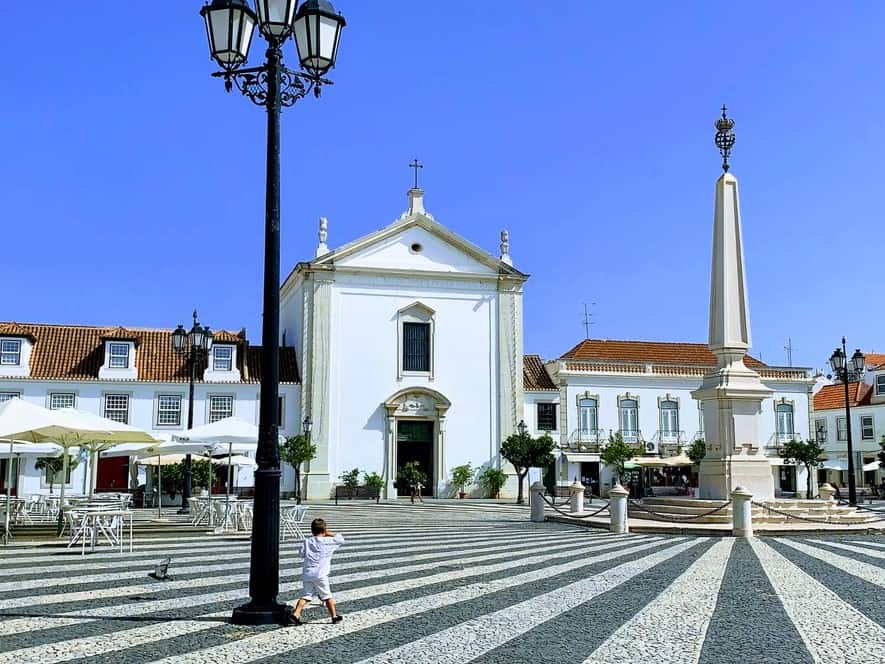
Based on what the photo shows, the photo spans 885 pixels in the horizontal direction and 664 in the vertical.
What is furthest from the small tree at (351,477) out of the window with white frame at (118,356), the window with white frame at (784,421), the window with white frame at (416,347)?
the window with white frame at (784,421)

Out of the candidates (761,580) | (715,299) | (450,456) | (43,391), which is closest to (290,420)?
(450,456)

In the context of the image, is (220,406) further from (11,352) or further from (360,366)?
(11,352)

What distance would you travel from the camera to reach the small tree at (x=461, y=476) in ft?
135

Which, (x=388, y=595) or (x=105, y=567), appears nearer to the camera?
(x=388, y=595)

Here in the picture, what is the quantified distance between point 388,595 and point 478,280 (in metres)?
34.7

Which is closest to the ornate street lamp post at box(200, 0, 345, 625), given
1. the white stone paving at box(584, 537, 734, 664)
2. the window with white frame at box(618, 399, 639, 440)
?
the white stone paving at box(584, 537, 734, 664)

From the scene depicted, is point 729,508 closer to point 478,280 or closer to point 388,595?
point 388,595

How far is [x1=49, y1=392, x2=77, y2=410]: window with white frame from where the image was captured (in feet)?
129

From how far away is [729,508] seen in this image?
2003 cm

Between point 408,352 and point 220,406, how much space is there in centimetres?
901

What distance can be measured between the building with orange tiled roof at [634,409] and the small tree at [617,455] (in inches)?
26.3

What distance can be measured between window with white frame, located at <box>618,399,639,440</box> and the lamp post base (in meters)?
41.0

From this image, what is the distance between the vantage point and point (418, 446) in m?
42.1

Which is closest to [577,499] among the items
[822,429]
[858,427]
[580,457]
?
[580,457]
